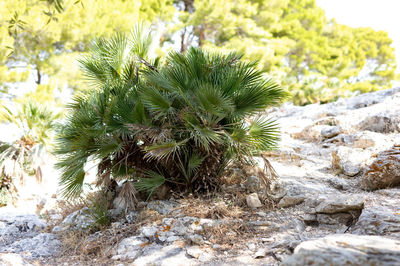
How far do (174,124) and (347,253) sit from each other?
2940 millimetres

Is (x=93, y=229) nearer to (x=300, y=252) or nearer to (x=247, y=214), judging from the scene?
(x=247, y=214)

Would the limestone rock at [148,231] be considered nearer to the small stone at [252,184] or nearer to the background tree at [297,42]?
the small stone at [252,184]

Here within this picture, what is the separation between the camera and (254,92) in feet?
14.9

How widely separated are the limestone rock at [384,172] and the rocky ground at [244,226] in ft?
0.04

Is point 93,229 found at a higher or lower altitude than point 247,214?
lower

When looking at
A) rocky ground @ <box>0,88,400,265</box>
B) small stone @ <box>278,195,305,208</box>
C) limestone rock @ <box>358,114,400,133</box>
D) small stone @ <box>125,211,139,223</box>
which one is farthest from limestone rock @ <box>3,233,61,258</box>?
limestone rock @ <box>358,114,400,133</box>

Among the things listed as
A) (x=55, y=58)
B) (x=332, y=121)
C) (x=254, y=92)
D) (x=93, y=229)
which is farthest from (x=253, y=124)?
(x=55, y=58)

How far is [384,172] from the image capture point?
4.61m

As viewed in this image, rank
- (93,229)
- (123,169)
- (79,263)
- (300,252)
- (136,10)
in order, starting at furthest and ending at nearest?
(136,10)
(123,169)
(93,229)
(79,263)
(300,252)

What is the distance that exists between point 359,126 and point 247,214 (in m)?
5.82

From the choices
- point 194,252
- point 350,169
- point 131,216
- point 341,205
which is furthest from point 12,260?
point 350,169

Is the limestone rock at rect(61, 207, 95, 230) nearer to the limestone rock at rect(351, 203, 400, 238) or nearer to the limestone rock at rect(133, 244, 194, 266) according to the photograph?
the limestone rock at rect(133, 244, 194, 266)

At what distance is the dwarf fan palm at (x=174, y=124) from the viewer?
4332 mm

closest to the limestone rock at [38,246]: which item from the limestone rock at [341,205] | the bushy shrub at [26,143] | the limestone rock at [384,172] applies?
the limestone rock at [341,205]
